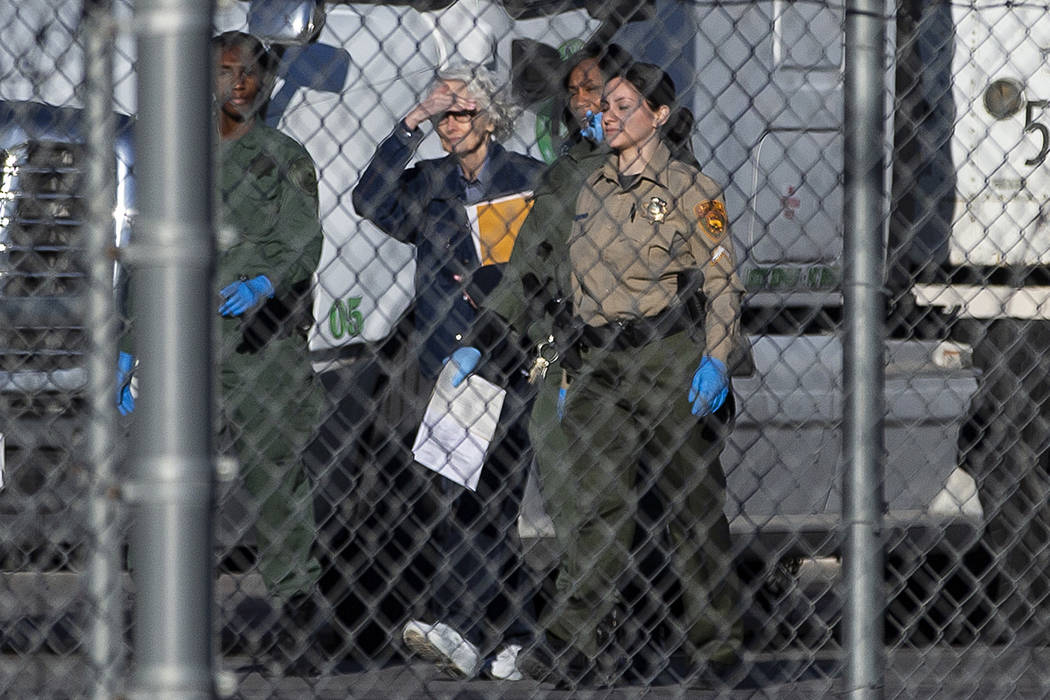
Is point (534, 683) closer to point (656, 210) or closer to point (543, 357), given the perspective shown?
point (543, 357)

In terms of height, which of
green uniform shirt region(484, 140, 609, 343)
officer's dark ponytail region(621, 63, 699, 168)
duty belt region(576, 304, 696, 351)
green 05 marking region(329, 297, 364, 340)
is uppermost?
officer's dark ponytail region(621, 63, 699, 168)

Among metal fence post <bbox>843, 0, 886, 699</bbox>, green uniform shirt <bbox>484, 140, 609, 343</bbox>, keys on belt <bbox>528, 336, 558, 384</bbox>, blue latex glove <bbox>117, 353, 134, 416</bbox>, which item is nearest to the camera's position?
metal fence post <bbox>843, 0, 886, 699</bbox>

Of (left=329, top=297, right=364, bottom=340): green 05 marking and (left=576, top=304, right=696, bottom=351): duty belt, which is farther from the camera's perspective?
(left=329, top=297, right=364, bottom=340): green 05 marking

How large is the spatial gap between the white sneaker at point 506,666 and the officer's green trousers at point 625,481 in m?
0.16

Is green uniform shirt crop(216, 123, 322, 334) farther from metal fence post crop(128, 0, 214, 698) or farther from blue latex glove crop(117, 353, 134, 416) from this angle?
metal fence post crop(128, 0, 214, 698)

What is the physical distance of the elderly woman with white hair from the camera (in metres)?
4.49

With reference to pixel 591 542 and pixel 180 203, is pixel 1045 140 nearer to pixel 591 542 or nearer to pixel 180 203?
pixel 591 542

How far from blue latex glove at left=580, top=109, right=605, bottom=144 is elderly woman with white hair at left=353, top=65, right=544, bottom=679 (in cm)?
20

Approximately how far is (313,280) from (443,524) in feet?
2.86

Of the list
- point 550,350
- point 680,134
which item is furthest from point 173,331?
point 680,134

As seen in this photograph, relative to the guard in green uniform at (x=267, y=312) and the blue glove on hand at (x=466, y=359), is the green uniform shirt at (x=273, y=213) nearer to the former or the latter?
the guard in green uniform at (x=267, y=312)

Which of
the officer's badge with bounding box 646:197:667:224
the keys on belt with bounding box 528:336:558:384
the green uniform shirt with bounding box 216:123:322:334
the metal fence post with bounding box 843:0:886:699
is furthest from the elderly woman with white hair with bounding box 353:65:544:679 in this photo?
the metal fence post with bounding box 843:0:886:699

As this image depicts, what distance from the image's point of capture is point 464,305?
461 cm

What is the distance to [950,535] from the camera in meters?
5.27
